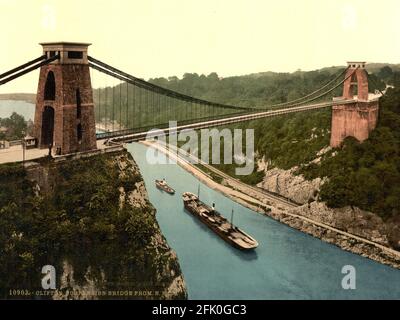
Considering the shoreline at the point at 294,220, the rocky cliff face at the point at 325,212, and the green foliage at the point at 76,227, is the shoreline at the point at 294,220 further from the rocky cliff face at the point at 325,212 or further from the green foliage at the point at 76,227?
the green foliage at the point at 76,227

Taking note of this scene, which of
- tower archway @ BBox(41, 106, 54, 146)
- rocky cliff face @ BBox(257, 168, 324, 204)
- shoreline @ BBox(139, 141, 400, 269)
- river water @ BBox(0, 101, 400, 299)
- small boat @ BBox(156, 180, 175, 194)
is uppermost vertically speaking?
tower archway @ BBox(41, 106, 54, 146)

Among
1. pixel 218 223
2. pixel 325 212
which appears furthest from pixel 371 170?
pixel 218 223

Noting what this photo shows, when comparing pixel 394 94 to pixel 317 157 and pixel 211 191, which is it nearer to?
pixel 317 157

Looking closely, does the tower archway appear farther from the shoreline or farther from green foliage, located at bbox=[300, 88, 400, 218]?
green foliage, located at bbox=[300, 88, 400, 218]

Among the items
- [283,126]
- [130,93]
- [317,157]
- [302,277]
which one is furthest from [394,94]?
[130,93]

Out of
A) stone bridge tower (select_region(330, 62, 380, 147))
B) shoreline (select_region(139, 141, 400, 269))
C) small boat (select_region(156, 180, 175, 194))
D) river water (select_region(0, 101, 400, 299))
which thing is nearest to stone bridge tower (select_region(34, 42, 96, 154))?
river water (select_region(0, 101, 400, 299))
